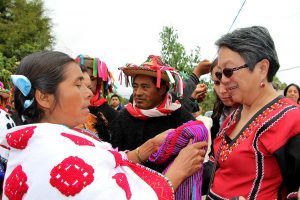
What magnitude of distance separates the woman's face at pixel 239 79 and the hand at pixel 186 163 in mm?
367

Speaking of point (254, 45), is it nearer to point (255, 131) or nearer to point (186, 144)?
point (255, 131)

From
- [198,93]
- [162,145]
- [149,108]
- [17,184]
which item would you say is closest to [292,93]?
[198,93]

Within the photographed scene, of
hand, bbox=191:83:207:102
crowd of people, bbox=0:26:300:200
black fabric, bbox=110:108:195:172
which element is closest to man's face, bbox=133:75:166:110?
black fabric, bbox=110:108:195:172

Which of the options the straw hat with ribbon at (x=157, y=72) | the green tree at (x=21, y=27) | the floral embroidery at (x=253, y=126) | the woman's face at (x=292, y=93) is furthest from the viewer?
the green tree at (x=21, y=27)

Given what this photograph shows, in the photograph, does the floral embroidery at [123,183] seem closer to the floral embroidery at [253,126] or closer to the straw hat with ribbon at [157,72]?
the floral embroidery at [253,126]

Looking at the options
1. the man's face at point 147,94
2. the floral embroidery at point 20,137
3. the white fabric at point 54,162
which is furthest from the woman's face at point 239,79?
the man's face at point 147,94

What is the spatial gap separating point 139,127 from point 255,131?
4.73ft

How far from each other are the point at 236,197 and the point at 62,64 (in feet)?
3.61

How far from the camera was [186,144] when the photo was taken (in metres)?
2.05

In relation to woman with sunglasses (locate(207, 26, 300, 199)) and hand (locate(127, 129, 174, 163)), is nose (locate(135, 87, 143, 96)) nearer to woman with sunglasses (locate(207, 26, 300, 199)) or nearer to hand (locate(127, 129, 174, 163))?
hand (locate(127, 129, 174, 163))

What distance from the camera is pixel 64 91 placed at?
1671mm

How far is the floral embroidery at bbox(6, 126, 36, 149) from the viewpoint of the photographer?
1.44 metres

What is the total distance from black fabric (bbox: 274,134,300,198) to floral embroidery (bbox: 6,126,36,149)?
3.73 feet

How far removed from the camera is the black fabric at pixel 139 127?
292 cm
